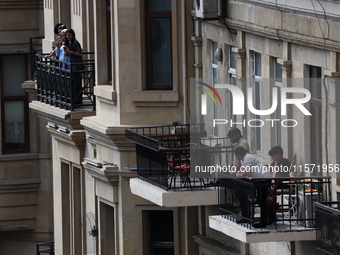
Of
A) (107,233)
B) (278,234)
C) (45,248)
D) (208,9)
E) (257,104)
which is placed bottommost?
(45,248)

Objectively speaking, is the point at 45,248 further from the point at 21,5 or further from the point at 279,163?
the point at 279,163

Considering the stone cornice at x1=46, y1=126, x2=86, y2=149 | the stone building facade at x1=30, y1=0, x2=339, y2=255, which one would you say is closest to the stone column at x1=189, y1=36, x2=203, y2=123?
the stone building facade at x1=30, y1=0, x2=339, y2=255

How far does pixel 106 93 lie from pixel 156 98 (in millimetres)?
1332

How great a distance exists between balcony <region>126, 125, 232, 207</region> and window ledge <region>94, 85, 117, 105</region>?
185cm

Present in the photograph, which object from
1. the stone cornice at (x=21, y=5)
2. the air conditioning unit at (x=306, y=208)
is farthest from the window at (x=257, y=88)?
the stone cornice at (x=21, y=5)

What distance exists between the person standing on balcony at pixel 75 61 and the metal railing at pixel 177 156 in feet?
12.1

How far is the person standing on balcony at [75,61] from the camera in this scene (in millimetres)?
28406

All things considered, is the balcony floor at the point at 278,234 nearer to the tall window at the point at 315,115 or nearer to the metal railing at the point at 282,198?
the metal railing at the point at 282,198

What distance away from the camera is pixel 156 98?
2584 centimetres

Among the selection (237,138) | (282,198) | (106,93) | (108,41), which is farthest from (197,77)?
(282,198)

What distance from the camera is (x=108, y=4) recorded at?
2772 cm

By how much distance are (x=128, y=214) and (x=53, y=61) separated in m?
4.68

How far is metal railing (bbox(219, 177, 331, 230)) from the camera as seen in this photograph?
19.2 m

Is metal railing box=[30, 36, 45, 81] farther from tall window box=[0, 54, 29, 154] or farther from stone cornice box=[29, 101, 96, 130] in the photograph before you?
stone cornice box=[29, 101, 96, 130]
